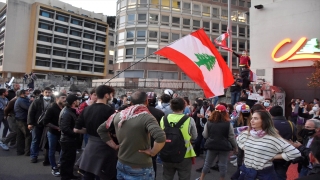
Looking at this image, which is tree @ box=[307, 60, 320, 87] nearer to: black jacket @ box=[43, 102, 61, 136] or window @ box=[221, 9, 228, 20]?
black jacket @ box=[43, 102, 61, 136]

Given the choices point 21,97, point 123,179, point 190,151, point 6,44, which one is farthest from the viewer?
point 6,44

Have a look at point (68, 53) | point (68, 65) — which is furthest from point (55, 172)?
point (68, 53)

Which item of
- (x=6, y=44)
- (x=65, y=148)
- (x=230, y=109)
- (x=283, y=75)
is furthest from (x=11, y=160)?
(x=6, y=44)

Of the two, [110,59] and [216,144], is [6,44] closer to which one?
[110,59]

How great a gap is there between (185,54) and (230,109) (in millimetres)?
2744

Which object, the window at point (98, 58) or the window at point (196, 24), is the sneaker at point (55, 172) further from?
the window at point (98, 58)

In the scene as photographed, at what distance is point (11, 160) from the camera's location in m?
6.71

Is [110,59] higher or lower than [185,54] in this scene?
higher

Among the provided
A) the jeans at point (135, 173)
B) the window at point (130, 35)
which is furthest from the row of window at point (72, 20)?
the jeans at point (135, 173)

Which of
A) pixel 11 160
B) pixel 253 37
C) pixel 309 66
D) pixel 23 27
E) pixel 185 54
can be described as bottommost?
pixel 11 160

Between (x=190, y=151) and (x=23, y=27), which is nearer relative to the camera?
(x=190, y=151)

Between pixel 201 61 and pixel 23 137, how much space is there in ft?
18.2

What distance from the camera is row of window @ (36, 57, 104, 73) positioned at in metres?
53.2

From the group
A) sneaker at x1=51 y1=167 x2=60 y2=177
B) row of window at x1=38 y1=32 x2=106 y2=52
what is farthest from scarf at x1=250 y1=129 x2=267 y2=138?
row of window at x1=38 y1=32 x2=106 y2=52
